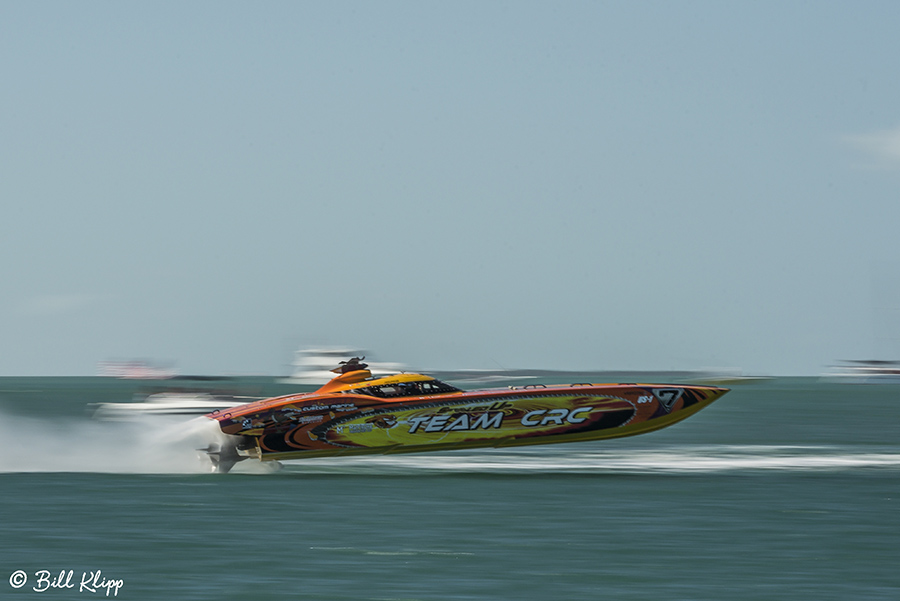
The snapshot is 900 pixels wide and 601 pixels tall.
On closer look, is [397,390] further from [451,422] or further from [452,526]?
[452,526]

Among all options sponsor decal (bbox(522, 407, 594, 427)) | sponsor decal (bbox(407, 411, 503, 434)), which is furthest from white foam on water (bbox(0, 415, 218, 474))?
sponsor decal (bbox(522, 407, 594, 427))

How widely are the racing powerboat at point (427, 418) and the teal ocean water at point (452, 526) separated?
63 cm

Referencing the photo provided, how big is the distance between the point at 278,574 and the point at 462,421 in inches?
253

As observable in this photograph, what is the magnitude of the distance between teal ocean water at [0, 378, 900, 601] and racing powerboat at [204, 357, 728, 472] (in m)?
0.63

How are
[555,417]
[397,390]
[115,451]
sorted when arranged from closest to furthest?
[555,417] → [397,390] → [115,451]

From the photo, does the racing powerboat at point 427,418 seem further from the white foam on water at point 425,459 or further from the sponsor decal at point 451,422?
the white foam on water at point 425,459

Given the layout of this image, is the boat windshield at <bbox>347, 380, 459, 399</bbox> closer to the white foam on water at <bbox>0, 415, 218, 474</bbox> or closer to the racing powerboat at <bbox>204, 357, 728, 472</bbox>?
the racing powerboat at <bbox>204, 357, 728, 472</bbox>

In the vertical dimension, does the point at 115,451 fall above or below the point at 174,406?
below

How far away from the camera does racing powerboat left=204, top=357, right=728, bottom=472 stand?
692 inches

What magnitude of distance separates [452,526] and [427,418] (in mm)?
3807

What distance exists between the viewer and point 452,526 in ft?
45.5

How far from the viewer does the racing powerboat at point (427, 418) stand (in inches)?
692

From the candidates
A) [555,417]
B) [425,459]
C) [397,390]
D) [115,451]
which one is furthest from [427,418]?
[115,451]

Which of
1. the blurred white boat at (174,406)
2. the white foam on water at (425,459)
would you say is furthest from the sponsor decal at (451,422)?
the blurred white boat at (174,406)
